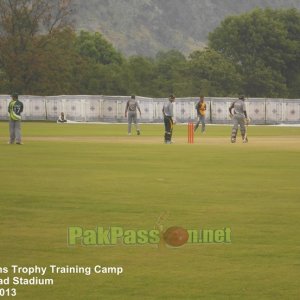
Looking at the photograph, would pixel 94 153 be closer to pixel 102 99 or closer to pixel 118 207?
pixel 118 207

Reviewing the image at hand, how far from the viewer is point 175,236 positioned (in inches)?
520

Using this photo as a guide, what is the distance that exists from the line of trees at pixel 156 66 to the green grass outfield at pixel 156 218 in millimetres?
71686

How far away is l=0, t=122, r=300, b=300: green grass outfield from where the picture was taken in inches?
439

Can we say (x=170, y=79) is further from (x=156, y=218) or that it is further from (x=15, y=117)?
(x=156, y=218)

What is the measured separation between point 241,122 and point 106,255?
95.4ft

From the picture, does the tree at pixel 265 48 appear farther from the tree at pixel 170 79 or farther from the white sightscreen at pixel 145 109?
the white sightscreen at pixel 145 109

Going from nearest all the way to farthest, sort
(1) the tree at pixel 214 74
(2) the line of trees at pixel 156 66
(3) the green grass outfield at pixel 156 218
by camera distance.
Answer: (3) the green grass outfield at pixel 156 218, (2) the line of trees at pixel 156 66, (1) the tree at pixel 214 74

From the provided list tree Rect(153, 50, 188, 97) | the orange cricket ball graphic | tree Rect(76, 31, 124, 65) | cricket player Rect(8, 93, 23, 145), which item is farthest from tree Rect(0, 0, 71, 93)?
the orange cricket ball graphic

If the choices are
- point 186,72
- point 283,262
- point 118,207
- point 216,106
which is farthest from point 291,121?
point 283,262

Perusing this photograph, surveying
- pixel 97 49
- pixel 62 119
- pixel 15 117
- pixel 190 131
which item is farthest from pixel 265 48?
pixel 15 117

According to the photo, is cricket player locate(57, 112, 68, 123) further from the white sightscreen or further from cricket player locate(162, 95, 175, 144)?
cricket player locate(162, 95, 175, 144)

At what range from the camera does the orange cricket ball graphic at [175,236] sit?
12.8 meters

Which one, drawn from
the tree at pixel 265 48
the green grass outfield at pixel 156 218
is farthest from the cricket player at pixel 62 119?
the green grass outfield at pixel 156 218

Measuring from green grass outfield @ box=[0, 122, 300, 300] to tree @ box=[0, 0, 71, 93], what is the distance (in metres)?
71.1
